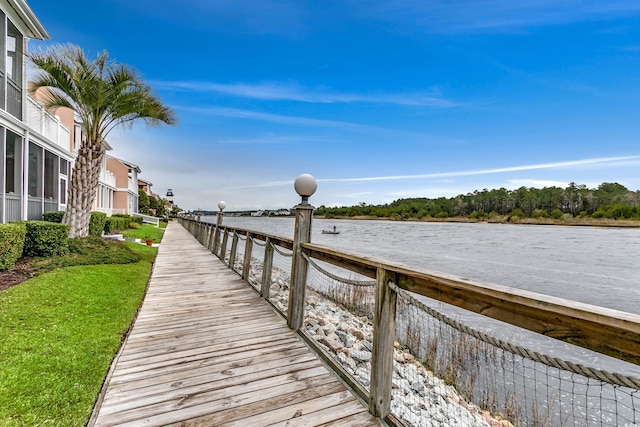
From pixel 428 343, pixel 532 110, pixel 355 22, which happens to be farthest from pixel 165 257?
pixel 532 110

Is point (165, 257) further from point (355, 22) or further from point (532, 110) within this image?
point (532, 110)

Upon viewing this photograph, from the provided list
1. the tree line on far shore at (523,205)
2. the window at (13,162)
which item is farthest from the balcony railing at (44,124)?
the tree line on far shore at (523,205)

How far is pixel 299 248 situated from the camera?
11.9ft

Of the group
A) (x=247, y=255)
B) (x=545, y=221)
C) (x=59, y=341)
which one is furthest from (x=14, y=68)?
(x=545, y=221)

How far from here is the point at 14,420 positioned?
1.93m

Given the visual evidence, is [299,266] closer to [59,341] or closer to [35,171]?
[59,341]

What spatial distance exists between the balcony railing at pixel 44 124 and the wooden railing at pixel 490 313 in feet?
32.5

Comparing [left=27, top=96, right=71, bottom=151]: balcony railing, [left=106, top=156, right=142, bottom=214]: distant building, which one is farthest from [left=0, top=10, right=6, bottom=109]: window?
[left=106, top=156, right=142, bottom=214]: distant building

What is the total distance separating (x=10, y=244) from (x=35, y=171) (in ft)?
15.7

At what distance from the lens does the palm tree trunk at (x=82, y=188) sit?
8039 mm

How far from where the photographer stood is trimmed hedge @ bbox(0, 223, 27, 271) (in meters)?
5.14

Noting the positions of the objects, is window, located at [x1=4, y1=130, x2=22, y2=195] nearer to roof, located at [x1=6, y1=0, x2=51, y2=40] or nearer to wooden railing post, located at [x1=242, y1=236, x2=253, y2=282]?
roof, located at [x1=6, y1=0, x2=51, y2=40]

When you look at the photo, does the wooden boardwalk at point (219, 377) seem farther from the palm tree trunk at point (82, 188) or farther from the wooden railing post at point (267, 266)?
the palm tree trunk at point (82, 188)

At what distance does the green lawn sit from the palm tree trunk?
312 centimetres
